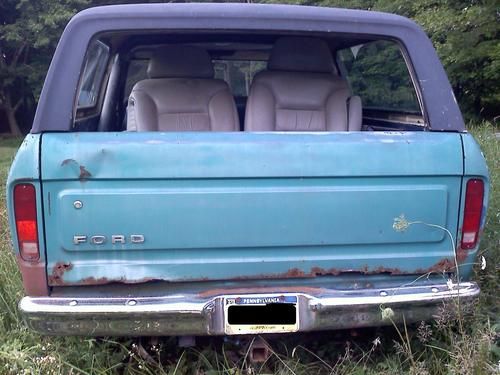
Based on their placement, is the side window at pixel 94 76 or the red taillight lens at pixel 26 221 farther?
the side window at pixel 94 76

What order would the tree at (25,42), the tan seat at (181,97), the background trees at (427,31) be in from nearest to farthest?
the tan seat at (181,97) → the background trees at (427,31) → the tree at (25,42)

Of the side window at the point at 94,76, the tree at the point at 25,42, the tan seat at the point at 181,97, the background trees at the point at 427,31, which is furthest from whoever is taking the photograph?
the tree at the point at 25,42

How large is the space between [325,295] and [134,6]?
5.10ft

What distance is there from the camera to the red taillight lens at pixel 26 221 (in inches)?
91.5

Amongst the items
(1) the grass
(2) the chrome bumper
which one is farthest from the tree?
(2) the chrome bumper

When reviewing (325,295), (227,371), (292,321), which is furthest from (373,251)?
(227,371)

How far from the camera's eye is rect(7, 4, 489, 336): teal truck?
2355 millimetres

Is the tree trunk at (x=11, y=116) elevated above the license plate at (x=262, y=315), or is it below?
below

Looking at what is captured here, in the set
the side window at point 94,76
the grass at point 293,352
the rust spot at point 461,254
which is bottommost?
the grass at point 293,352

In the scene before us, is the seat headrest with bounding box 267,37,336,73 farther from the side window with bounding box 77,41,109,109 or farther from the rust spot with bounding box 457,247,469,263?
the rust spot with bounding box 457,247,469,263

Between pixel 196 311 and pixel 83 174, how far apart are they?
2.44 feet

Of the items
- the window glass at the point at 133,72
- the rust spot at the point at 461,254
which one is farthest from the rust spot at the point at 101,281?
the window glass at the point at 133,72

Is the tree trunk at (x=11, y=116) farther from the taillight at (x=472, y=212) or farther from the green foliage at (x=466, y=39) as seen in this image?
the taillight at (x=472, y=212)

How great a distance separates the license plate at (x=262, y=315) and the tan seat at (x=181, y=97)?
1394 millimetres
